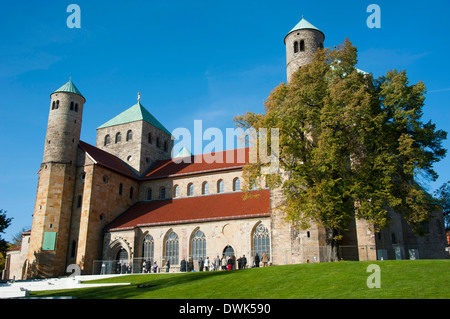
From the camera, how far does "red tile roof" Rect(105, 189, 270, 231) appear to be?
33209mm

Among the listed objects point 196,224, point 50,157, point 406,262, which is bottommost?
point 406,262

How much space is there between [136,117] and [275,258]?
94.9 ft

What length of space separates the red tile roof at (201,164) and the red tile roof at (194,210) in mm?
2991

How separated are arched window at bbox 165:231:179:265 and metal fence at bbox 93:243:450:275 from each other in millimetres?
369

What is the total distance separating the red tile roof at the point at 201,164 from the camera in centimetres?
4016

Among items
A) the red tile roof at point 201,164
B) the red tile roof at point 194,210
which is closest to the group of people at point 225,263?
the red tile roof at point 194,210

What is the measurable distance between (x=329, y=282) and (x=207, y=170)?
84.9ft

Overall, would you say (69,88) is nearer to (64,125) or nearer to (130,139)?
(64,125)

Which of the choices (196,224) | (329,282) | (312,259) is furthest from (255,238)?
(329,282)

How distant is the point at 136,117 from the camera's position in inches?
1913

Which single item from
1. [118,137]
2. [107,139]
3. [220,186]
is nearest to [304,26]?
[220,186]

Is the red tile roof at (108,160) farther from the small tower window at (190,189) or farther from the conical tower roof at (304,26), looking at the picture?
the conical tower roof at (304,26)
